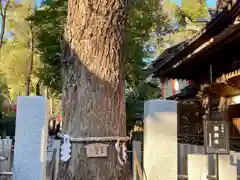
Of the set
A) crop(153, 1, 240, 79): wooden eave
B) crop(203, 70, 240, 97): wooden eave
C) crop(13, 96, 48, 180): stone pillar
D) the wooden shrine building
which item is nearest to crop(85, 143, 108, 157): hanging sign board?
crop(13, 96, 48, 180): stone pillar

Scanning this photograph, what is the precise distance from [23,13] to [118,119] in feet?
69.1

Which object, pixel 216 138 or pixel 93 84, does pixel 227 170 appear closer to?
pixel 216 138

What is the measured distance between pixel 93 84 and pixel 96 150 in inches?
19.7

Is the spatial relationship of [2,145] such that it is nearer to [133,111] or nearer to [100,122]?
[100,122]

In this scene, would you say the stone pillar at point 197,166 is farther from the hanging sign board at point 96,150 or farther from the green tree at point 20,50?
the green tree at point 20,50

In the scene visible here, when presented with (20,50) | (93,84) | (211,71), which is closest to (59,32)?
(211,71)

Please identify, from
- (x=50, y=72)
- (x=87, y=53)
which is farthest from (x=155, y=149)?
(x=50, y=72)

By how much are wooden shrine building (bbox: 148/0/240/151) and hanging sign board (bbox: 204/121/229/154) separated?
1963mm

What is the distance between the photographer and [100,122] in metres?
2.58

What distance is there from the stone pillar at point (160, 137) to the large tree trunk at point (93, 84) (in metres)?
0.86

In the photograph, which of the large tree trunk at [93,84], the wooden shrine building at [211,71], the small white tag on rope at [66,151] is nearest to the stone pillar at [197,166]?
the large tree trunk at [93,84]

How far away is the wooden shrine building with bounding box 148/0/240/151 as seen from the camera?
22.7 ft

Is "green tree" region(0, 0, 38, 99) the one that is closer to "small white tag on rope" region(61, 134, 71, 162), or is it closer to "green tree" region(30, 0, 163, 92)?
"green tree" region(30, 0, 163, 92)

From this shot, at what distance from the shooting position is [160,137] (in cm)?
354
